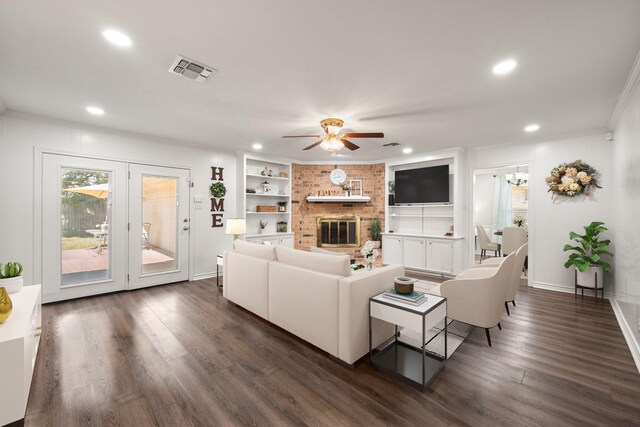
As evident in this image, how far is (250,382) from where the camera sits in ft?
6.89

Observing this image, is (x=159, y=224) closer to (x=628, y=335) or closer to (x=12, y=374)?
(x=12, y=374)

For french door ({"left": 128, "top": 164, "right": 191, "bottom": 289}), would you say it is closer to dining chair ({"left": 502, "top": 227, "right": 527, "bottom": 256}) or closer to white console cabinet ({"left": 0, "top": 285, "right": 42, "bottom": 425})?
white console cabinet ({"left": 0, "top": 285, "right": 42, "bottom": 425})

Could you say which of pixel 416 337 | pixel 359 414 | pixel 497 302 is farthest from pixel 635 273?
pixel 359 414

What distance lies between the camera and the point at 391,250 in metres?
6.23

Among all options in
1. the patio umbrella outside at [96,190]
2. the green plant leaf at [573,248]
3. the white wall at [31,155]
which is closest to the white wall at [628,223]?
the green plant leaf at [573,248]

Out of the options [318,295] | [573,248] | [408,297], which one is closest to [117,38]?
[318,295]

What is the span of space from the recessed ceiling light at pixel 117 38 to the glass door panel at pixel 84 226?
2861 mm

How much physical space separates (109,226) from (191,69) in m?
3.17

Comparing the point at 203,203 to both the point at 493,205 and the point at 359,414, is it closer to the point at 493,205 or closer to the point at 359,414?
the point at 359,414

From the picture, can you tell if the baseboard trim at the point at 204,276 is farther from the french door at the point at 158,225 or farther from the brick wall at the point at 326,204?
the brick wall at the point at 326,204

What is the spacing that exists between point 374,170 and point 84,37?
18.5ft

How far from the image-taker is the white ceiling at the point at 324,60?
69.3 inches

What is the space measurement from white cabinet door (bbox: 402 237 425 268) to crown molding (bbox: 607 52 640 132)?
3264mm

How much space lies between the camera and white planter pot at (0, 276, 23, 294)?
2.38 metres
